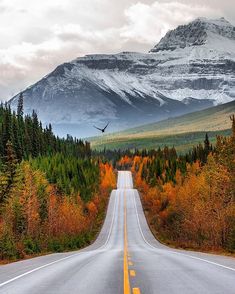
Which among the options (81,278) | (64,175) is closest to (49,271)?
(81,278)

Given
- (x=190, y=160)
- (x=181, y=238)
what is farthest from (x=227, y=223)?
(x=190, y=160)

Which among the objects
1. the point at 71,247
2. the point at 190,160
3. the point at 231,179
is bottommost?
the point at 71,247

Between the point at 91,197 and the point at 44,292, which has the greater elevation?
the point at 91,197

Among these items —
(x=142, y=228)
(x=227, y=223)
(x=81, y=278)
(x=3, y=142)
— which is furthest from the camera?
(x=3, y=142)

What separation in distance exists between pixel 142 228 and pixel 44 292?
8980 centimetres

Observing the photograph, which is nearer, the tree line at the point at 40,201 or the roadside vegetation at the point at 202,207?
the tree line at the point at 40,201

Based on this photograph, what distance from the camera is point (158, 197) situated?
5394 inches

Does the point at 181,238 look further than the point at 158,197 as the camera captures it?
No

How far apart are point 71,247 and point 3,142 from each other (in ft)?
249

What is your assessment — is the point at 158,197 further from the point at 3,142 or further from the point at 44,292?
the point at 44,292

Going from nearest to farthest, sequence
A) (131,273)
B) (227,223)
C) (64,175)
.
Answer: (131,273) < (227,223) < (64,175)

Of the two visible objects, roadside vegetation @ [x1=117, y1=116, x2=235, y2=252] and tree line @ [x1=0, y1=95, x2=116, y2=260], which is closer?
tree line @ [x1=0, y1=95, x2=116, y2=260]

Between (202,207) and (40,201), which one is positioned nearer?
(202,207)

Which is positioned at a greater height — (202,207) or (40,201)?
(40,201)
